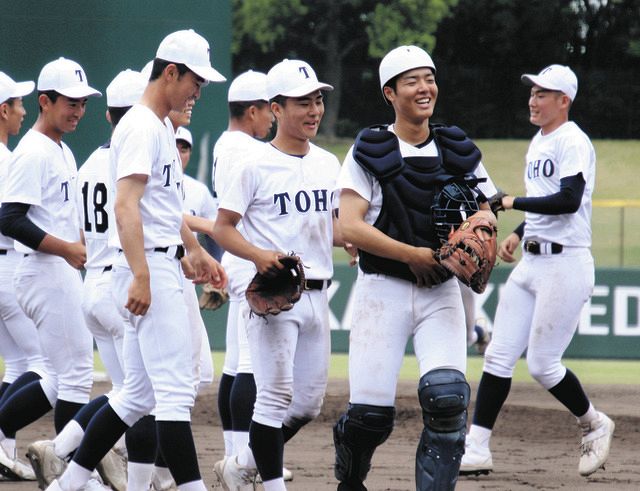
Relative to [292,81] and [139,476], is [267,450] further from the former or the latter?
[292,81]

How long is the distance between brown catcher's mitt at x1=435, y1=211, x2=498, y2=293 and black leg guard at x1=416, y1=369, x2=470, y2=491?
16.3 inches

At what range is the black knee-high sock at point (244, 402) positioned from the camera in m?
6.30

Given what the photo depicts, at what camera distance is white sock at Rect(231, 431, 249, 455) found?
626cm

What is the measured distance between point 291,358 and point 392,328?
47 cm

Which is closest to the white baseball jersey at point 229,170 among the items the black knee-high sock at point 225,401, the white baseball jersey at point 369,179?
the black knee-high sock at point 225,401

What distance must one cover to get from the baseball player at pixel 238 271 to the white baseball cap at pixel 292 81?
0.57 meters

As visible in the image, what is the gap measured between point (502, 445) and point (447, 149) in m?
3.18

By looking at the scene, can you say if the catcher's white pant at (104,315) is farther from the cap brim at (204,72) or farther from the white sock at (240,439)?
the cap brim at (204,72)

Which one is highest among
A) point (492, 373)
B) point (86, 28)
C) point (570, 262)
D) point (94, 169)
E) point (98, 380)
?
point (86, 28)

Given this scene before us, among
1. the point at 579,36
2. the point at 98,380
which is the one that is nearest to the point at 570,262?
the point at 98,380

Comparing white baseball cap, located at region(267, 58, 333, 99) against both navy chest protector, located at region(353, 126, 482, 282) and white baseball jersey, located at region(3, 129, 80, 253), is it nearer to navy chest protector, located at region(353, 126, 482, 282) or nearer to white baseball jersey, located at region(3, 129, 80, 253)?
navy chest protector, located at region(353, 126, 482, 282)

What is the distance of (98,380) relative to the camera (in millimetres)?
10594

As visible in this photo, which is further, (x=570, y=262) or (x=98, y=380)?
(x=98, y=380)

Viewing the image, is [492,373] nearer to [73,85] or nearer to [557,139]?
[557,139]
